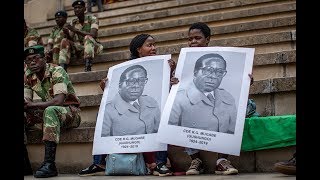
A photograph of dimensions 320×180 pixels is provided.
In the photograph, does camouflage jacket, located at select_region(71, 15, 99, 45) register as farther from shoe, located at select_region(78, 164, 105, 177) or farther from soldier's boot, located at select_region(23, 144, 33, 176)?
shoe, located at select_region(78, 164, 105, 177)

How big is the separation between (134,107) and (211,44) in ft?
8.10

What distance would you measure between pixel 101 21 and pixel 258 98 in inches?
240

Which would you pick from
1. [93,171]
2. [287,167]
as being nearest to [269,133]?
[287,167]

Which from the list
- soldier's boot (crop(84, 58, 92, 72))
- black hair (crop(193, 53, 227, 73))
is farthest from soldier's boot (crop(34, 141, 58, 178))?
soldier's boot (crop(84, 58, 92, 72))

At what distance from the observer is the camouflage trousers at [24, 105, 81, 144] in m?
3.98

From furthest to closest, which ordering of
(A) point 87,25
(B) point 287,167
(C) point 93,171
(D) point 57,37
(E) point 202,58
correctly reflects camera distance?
(A) point 87,25 → (D) point 57,37 → (C) point 93,171 → (E) point 202,58 → (B) point 287,167

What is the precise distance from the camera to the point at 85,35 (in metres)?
7.03

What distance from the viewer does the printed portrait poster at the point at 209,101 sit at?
348cm

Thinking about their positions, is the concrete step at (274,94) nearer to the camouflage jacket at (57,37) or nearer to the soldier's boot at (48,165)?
the soldier's boot at (48,165)

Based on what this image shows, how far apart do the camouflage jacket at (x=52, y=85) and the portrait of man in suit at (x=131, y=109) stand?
1.76 feet

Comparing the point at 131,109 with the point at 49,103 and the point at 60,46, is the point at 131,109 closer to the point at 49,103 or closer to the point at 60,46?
the point at 49,103

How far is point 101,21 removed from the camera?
989 centimetres

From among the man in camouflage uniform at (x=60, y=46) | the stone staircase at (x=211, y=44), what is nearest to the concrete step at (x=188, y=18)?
the stone staircase at (x=211, y=44)
